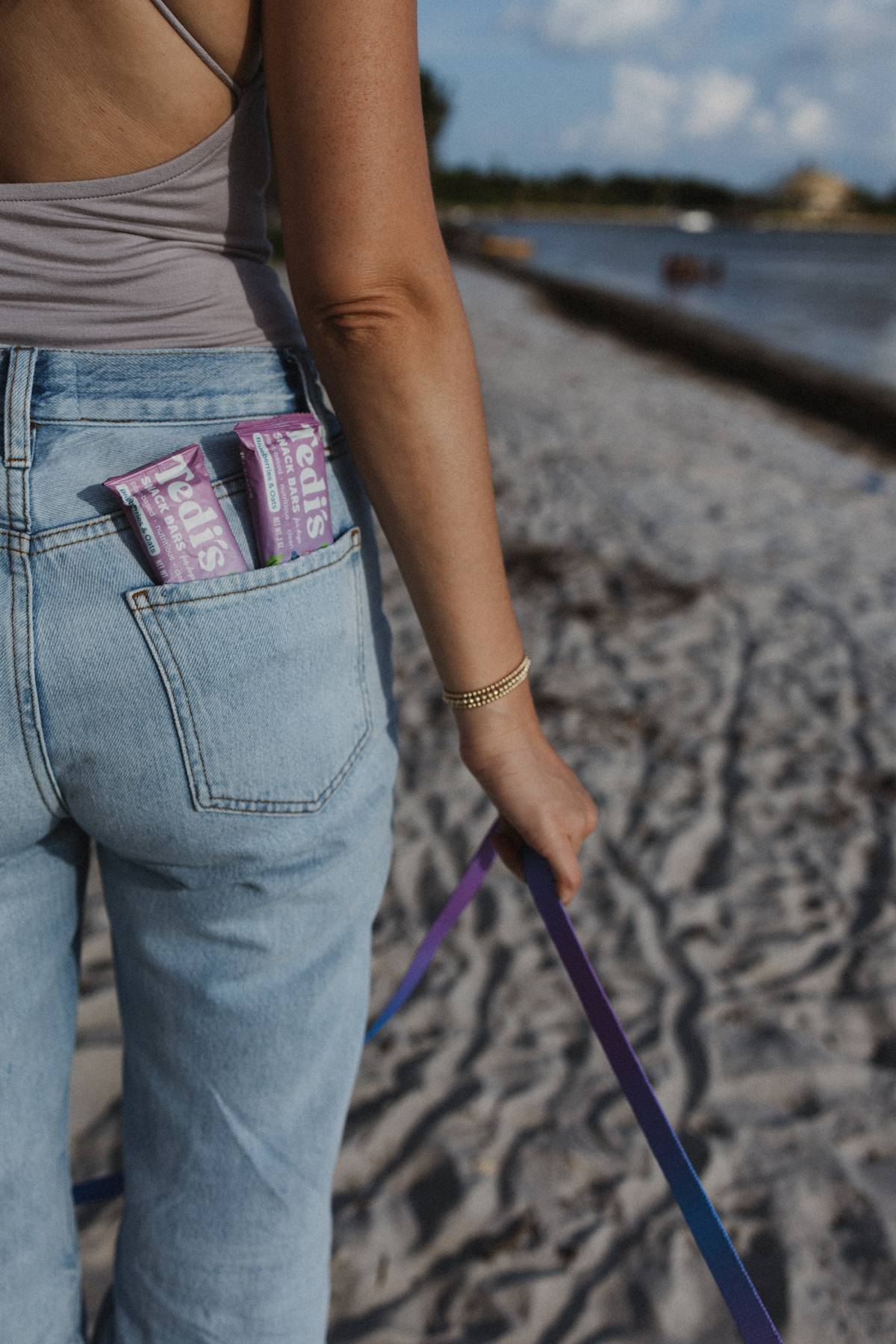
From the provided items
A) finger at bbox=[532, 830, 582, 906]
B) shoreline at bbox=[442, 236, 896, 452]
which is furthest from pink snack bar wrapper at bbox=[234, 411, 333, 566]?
shoreline at bbox=[442, 236, 896, 452]

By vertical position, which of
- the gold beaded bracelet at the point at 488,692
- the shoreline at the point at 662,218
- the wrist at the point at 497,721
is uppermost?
the shoreline at the point at 662,218

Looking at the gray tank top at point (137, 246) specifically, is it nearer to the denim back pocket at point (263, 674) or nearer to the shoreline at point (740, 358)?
the denim back pocket at point (263, 674)

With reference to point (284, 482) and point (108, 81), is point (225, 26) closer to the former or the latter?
point (108, 81)

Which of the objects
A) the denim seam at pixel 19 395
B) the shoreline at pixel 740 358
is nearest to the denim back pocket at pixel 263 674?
the denim seam at pixel 19 395

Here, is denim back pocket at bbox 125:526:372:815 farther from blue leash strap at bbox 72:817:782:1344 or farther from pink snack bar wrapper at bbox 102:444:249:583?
blue leash strap at bbox 72:817:782:1344

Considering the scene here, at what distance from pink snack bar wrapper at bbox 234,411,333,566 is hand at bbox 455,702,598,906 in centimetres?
24

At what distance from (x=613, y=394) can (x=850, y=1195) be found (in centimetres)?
983

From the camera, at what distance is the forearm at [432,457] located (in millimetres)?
799

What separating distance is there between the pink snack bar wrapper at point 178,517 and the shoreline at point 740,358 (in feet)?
23.5

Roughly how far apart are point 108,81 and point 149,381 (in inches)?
8.0

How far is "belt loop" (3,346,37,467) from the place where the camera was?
72cm

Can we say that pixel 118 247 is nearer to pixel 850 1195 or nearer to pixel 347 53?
pixel 347 53

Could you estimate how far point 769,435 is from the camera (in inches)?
380

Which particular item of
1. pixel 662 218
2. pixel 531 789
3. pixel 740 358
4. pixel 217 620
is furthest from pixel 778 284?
pixel 662 218
